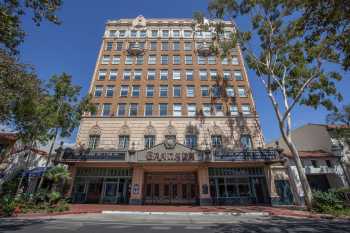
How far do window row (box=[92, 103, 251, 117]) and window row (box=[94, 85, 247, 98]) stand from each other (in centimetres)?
171

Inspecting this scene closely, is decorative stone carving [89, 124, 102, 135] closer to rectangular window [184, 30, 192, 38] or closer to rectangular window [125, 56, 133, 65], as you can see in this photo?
rectangular window [125, 56, 133, 65]

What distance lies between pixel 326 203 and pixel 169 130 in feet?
54.8

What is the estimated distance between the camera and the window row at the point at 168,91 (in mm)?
27266

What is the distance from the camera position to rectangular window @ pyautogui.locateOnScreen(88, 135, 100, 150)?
2388cm

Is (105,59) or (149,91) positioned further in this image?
(105,59)

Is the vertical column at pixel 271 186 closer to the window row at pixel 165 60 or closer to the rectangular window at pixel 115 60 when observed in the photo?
the window row at pixel 165 60

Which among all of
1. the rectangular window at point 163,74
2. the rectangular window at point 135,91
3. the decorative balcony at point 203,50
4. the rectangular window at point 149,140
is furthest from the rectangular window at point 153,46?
the rectangular window at point 149,140

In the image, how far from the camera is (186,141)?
24.1 m

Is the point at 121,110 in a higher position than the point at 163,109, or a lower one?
lower

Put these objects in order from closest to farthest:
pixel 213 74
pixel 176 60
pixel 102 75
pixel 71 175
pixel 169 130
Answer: pixel 71 175, pixel 169 130, pixel 102 75, pixel 213 74, pixel 176 60

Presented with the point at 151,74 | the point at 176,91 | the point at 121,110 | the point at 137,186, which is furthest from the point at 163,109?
the point at 137,186

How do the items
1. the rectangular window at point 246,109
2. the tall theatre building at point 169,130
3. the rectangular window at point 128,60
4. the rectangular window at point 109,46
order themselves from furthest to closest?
the rectangular window at point 109,46 < the rectangular window at point 128,60 < the rectangular window at point 246,109 < the tall theatre building at point 169,130

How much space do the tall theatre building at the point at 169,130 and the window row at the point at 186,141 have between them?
0.41ft

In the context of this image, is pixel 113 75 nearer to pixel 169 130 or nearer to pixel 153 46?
pixel 153 46
